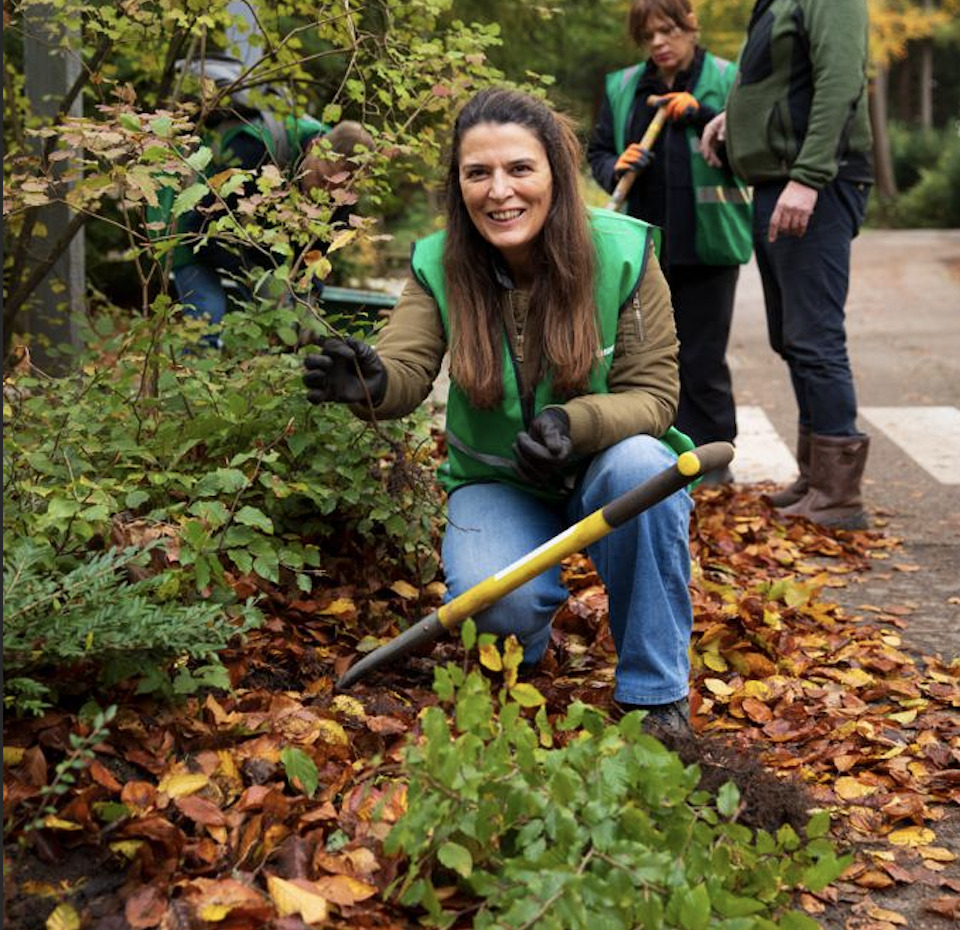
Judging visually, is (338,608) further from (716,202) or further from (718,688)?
(716,202)

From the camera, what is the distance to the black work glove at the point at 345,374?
278 centimetres

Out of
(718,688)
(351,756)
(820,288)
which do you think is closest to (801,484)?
(820,288)

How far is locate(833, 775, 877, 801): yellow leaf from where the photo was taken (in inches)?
114

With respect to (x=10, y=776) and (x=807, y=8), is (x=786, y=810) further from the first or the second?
(x=807, y=8)

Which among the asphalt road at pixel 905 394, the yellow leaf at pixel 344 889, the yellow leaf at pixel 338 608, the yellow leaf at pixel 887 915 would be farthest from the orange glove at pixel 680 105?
the yellow leaf at pixel 344 889

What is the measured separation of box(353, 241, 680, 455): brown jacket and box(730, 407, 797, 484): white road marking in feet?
8.17

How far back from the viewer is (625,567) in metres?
3.00

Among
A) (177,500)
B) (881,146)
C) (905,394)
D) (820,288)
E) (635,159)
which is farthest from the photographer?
(881,146)

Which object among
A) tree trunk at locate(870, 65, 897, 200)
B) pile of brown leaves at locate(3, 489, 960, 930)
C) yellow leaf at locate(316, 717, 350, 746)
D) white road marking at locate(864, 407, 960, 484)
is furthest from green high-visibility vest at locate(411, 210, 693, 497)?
tree trunk at locate(870, 65, 897, 200)

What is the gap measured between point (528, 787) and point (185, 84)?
10.1ft

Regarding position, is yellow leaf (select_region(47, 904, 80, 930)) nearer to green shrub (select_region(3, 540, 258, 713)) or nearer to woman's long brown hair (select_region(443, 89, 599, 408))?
green shrub (select_region(3, 540, 258, 713))

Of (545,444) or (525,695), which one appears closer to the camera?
(525,695)

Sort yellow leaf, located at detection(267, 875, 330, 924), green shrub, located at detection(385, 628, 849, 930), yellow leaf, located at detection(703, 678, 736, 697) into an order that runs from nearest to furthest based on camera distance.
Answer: green shrub, located at detection(385, 628, 849, 930), yellow leaf, located at detection(267, 875, 330, 924), yellow leaf, located at detection(703, 678, 736, 697)

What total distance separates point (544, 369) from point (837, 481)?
91.9 inches
